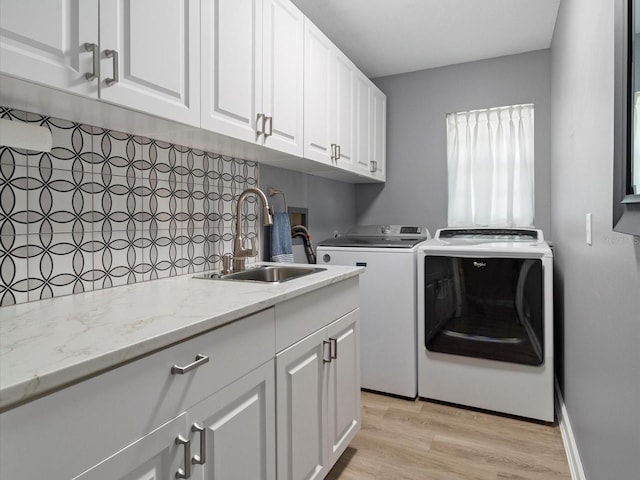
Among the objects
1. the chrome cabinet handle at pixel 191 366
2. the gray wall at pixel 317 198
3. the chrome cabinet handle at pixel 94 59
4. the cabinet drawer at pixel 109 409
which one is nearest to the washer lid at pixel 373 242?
the gray wall at pixel 317 198

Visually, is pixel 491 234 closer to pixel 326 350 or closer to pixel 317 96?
pixel 317 96

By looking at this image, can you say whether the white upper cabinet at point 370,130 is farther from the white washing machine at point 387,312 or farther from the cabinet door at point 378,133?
the white washing machine at point 387,312

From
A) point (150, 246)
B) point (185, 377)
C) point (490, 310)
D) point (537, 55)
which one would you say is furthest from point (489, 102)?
point (185, 377)

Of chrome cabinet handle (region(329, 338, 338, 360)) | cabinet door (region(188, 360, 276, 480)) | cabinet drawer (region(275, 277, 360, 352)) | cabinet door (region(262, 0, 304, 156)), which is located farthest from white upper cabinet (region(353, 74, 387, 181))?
cabinet door (region(188, 360, 276, 480))

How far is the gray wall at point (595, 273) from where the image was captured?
1.01 meters

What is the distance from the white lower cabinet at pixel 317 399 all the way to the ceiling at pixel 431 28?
1.76 meters

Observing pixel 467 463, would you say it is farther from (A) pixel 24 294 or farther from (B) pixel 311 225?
(A) pixel 24 294

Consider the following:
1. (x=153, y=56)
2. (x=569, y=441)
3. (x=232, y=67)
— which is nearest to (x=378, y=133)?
(x=232, y=67)

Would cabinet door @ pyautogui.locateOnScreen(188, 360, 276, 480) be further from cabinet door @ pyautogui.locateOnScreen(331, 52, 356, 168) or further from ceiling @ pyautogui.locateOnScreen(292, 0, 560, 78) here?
ceiling @ pyautogui.locateOnScreen(292, 0, 560, 78)

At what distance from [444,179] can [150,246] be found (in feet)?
7.94

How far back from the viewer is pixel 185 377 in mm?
930

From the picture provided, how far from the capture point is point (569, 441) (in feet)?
6.26

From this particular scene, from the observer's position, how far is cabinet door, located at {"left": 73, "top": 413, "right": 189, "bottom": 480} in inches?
29.4

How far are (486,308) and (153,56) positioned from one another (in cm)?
209
